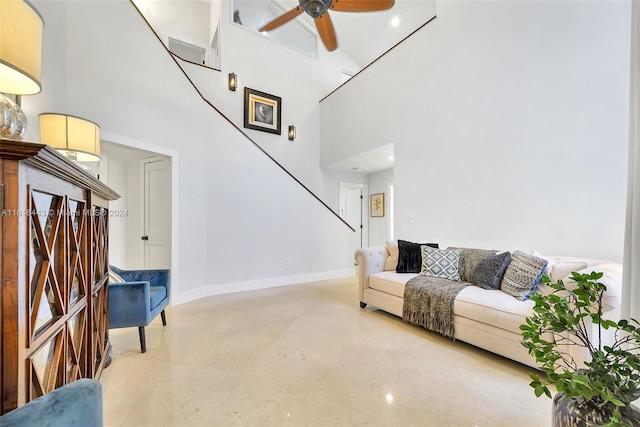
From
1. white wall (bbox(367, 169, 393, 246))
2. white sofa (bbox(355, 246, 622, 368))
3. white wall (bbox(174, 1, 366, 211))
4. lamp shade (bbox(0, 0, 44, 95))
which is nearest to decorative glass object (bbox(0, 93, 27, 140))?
lamp shade (bbox(0, 0, 44, 95))

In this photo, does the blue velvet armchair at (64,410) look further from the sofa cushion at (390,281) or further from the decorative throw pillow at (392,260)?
the decorative throw pillow at (392,260)

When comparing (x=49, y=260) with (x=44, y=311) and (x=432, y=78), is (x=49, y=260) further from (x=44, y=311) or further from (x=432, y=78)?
(x=432, y=78)

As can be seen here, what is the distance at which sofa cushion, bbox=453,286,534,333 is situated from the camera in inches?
80.7

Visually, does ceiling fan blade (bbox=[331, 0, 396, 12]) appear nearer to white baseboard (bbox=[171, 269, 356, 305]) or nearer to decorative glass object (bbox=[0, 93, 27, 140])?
decorative glass object (bbox=[0, 93, 27, 140])

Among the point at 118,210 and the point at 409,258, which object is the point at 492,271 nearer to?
the point at 409,258

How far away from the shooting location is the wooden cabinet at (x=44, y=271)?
0.75 metres

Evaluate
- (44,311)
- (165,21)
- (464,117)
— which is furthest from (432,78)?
(165,21)

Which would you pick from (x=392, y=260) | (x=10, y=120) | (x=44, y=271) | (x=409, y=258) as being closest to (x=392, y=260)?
(x=392, y=260)

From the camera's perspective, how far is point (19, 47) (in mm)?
1000

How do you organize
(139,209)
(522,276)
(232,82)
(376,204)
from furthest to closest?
(376,204), (232,82), (139,209), (522,276)

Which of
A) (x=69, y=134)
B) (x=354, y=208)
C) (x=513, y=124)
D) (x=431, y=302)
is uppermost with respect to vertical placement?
(x=513, y=124)

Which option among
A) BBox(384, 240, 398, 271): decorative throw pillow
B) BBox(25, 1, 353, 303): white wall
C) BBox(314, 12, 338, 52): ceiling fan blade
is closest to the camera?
BBox(25, 1, 353, 303): white wall

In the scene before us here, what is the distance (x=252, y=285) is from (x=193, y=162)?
202cm

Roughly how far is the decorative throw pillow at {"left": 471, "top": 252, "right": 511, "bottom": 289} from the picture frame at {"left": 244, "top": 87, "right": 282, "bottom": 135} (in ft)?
14.8
